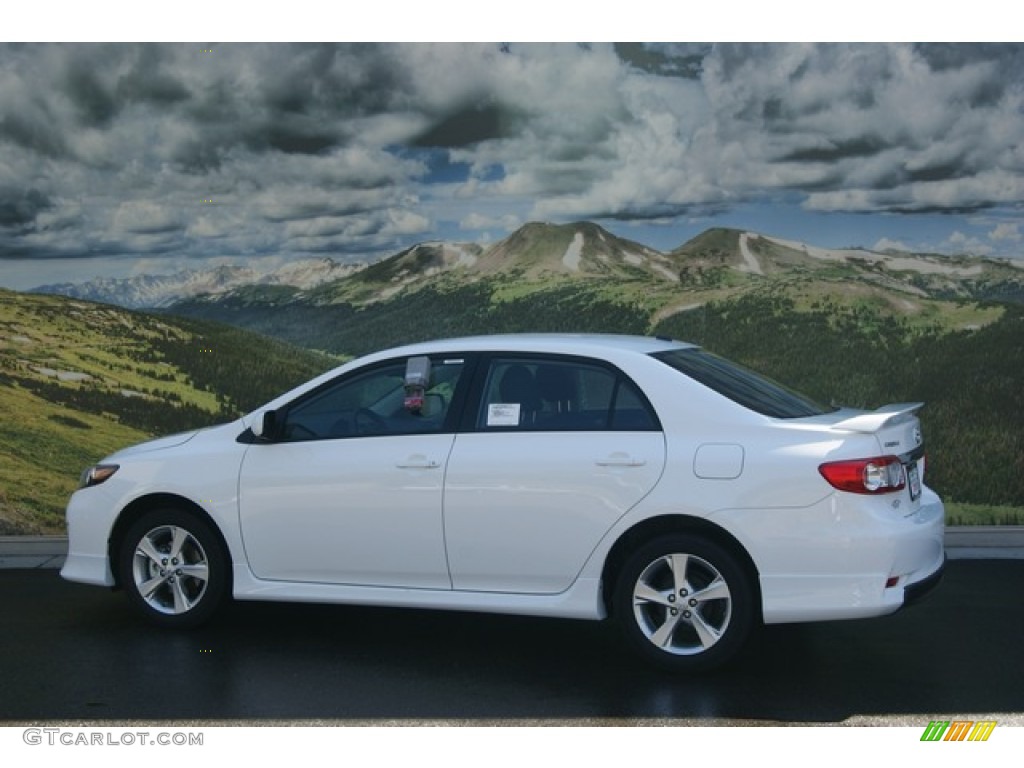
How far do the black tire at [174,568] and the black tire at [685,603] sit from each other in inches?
81.0

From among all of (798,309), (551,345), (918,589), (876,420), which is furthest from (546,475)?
(798,309)

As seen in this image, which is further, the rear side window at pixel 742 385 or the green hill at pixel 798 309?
the green hill at pixel 798 309

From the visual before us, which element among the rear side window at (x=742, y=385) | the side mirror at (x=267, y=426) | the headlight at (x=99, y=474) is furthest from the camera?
the headlight at (x=99, y=474)

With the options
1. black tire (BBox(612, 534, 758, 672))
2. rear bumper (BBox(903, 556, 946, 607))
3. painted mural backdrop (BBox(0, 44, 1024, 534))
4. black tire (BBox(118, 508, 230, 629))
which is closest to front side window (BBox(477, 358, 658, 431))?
black tire (BBox(612, 534, 758, 672))

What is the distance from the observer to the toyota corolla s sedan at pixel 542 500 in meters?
6.31

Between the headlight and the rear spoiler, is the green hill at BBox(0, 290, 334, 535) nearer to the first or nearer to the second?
the headlight

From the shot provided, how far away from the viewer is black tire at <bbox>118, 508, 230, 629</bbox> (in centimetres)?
731

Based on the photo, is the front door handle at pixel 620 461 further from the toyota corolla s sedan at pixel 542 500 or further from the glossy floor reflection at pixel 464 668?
the glossy floor reflection at pixel 464 668

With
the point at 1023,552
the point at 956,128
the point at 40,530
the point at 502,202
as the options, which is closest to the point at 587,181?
the point at 502,202

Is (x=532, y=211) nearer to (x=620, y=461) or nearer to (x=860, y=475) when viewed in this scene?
(x=620, y=461)

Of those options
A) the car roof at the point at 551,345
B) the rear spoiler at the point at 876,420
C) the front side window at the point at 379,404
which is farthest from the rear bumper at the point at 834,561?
the front side window at the point at 379,404

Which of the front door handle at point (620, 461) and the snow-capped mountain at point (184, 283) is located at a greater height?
the snow-capped mountain at point (184, 283)
